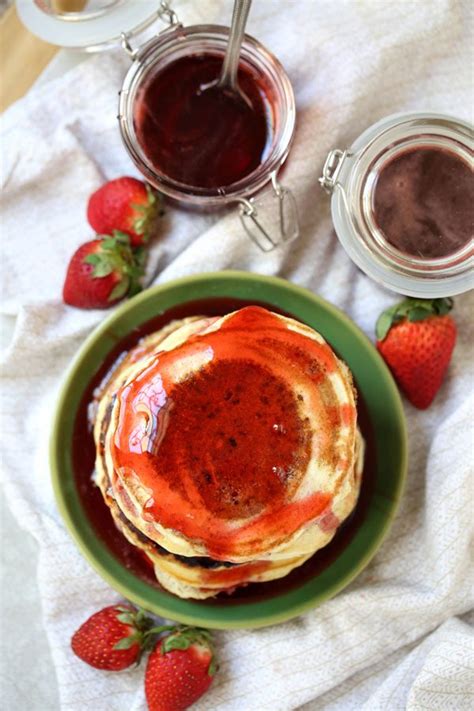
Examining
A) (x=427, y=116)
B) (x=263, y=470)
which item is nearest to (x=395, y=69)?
(x=427, y=116)

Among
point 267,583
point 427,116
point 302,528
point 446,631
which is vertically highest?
point 427,116

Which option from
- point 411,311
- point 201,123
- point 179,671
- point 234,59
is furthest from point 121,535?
point 234,59

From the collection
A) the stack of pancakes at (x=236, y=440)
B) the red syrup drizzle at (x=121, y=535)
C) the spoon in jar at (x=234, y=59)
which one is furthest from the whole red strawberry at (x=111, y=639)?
the spoon in jar at (x=234, y=59)

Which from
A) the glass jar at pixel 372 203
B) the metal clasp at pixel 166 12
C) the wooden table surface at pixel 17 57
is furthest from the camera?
the wooden table surface at pixel 17 57

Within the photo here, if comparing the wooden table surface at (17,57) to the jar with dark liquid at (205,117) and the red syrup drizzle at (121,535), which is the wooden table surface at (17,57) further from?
the red syrup drizzle at (121,535)

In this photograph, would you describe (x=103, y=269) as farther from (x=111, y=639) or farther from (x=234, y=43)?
(x=111, y=639)

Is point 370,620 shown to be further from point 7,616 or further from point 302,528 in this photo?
point 7,616
